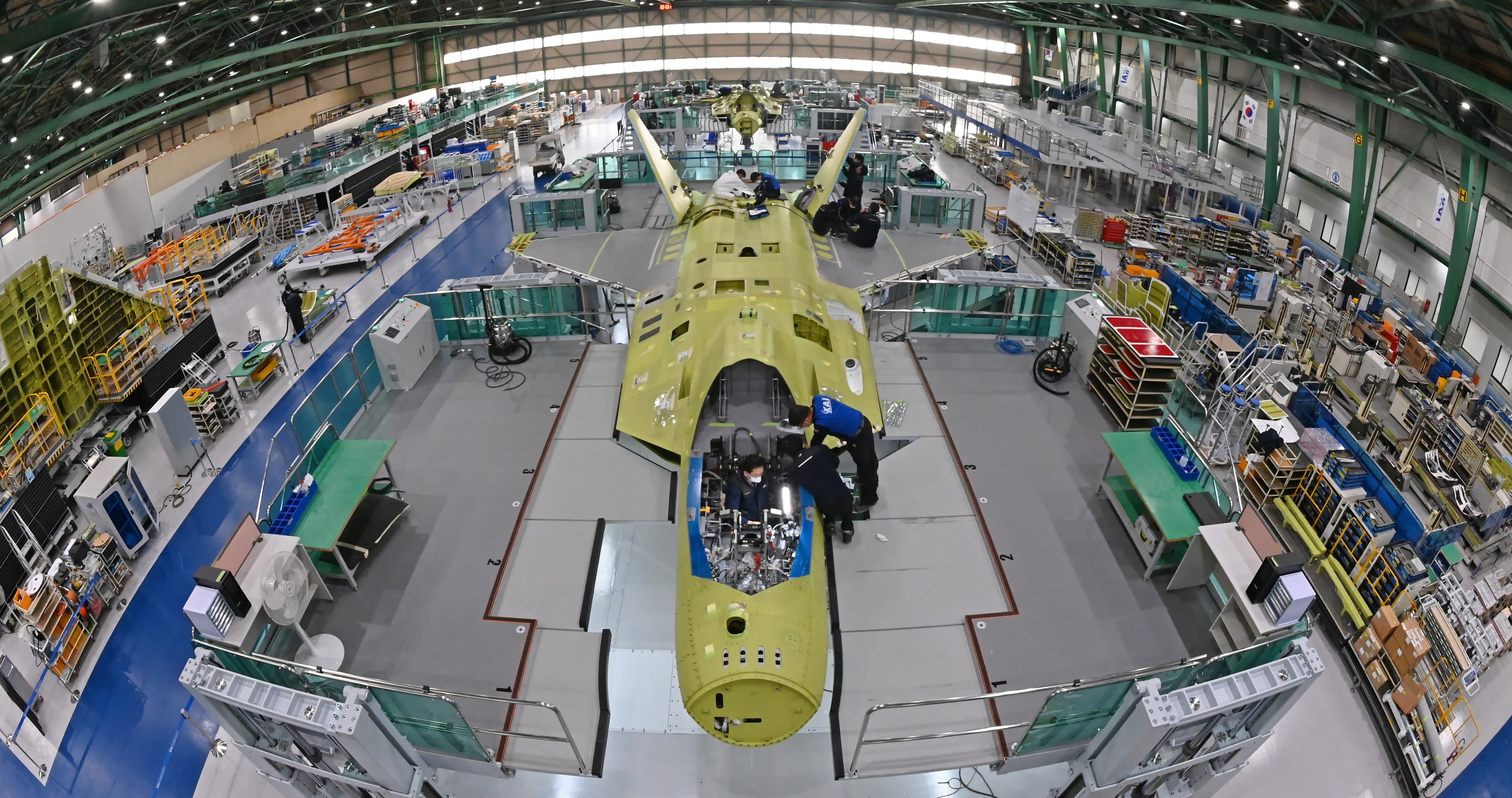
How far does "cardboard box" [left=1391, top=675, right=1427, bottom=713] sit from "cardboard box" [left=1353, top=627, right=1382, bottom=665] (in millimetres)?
605

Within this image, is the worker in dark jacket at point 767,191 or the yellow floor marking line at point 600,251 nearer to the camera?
the yellow floor marking line at point 600,251

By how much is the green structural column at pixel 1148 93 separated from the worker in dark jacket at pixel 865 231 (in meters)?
27.9

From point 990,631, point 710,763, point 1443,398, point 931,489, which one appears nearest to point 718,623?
point 710,763

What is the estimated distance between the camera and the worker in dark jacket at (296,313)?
63.6 ft

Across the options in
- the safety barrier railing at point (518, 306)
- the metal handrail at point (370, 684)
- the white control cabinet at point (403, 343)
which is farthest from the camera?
the safety barrier railing at point (518, 306)

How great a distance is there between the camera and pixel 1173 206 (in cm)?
3028

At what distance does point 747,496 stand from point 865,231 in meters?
12.7

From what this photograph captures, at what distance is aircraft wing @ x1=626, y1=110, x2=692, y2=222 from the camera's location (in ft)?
66.2

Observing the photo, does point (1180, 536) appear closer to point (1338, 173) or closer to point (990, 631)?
point (990, 631)

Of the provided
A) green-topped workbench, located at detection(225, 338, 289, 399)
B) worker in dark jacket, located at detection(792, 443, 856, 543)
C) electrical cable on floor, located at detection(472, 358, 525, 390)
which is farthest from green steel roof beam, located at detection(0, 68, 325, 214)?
worker in dark jacket, located at detection(792, 443, 856, 543)

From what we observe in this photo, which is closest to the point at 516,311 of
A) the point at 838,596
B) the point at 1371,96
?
the point at 838,596

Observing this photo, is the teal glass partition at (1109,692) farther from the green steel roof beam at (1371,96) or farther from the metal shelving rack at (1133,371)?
the green steel roof beam at (1371,96)

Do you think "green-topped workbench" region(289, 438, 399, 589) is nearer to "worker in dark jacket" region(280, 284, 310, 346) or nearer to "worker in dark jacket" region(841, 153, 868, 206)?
"worker in dark jacket" region(280, 284, 310, 346)

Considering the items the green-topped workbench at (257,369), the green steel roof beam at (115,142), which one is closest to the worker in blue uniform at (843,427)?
the green-topped workbench at (257,369)
